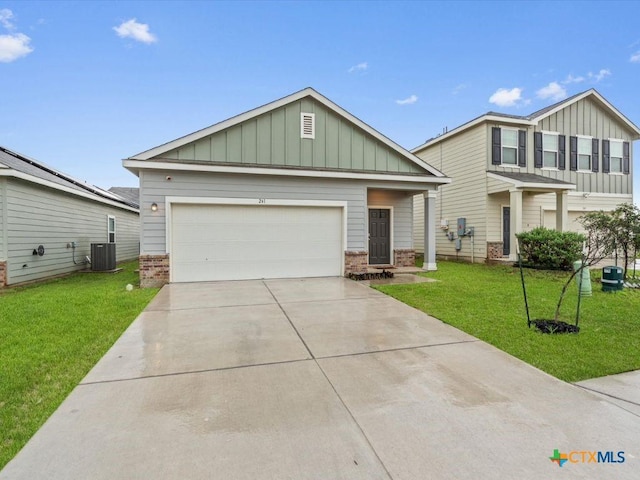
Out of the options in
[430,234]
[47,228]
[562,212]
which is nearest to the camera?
[47,228]

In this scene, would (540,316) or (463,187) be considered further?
(463,187)

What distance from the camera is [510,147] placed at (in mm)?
13141

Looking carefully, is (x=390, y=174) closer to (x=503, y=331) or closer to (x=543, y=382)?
(x=503, y=331)

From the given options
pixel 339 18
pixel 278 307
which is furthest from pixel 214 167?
pixel 339 18

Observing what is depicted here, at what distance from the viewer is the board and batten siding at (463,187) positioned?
13.0 meters

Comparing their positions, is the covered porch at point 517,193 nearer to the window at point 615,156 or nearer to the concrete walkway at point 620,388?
the window at point 615,156

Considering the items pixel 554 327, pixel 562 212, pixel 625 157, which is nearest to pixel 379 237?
pixel 562 212

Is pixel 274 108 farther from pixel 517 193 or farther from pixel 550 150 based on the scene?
pixel 550 150

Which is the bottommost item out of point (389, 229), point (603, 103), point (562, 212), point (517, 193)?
point (389, 229)

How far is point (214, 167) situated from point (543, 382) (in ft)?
26.6

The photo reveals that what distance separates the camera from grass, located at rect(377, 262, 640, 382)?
3.50 m

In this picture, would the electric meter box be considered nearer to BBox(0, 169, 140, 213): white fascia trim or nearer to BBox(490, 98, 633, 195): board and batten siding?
BBox(490, 98, 633, 195): board and batten siding

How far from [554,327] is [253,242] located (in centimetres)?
717

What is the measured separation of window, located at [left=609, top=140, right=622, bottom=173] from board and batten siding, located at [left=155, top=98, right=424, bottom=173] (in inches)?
446
